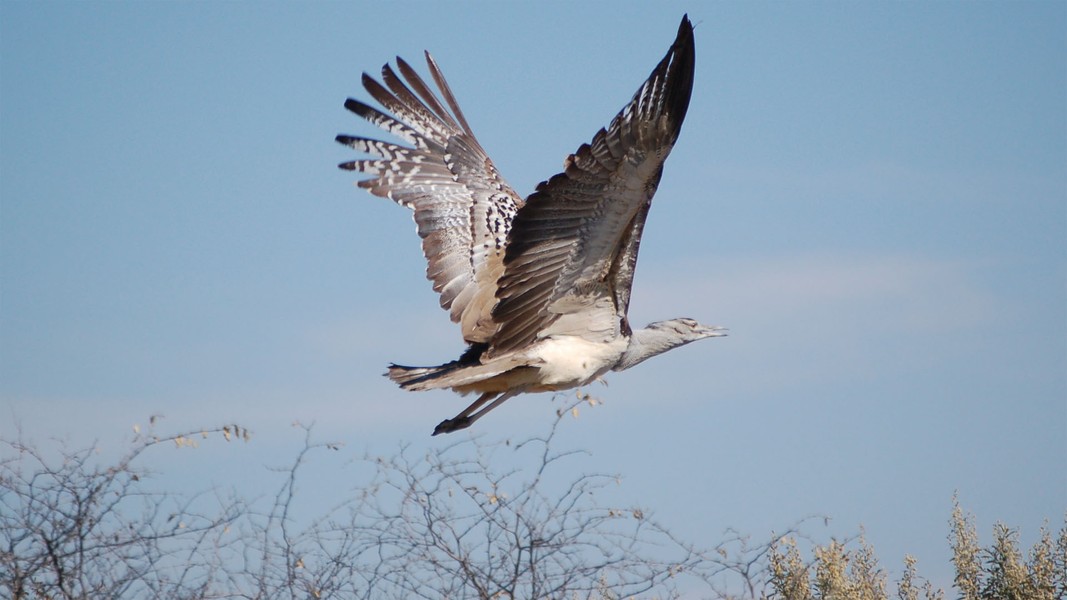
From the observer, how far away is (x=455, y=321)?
7270 millimetres

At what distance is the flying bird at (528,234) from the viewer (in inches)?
218

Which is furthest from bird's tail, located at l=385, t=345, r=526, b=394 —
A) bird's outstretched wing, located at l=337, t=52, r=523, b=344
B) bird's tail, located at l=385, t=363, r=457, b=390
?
bird's outstretched wing, located at l=337, t=52, r=523, b=344

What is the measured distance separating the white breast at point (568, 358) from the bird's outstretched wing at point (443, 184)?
62cm

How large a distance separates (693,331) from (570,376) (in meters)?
0.98

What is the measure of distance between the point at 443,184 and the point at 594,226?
250cm

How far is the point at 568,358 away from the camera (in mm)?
6762

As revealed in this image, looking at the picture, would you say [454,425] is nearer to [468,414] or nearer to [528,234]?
[468,414]

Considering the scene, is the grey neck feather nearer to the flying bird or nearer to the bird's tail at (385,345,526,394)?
the flying bird

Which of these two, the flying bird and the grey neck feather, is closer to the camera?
the flying bird

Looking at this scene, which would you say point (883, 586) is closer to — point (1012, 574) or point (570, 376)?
point (1012, 574)

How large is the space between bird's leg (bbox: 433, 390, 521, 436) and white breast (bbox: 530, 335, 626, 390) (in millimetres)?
354

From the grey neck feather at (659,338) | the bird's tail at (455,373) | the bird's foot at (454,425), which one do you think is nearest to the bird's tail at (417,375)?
the bird's tail at (455,373)

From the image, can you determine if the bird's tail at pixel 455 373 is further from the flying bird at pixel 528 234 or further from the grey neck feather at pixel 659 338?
the grey neck feather at pixel 659 338

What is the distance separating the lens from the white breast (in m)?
6.74
